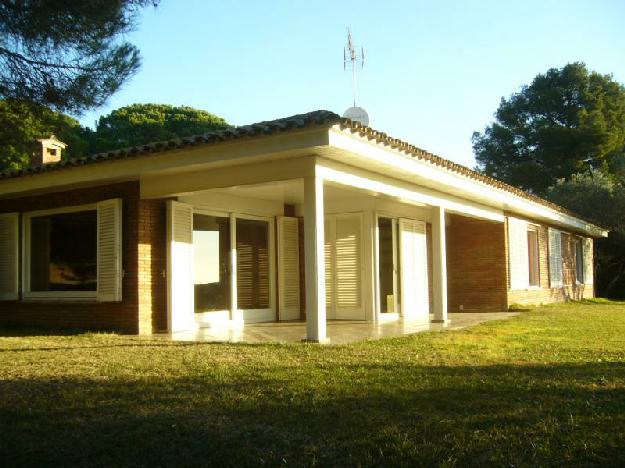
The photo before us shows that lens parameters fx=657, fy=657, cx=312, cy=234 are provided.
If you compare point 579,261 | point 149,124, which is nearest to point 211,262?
point 579,261

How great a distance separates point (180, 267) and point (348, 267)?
3501 mm

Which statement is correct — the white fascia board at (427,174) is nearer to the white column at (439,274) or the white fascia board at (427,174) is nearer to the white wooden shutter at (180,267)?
the white column at (439,274)

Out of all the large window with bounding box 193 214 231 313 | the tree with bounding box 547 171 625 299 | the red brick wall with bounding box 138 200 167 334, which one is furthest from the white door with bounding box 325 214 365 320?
the tree with bounding box 547 171 625 299

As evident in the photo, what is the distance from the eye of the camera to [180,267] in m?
11.2

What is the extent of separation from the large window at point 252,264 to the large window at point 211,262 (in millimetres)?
357

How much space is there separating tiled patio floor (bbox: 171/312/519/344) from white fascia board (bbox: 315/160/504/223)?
2.23 m

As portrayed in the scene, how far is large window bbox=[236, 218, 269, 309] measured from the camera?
12.5 metres

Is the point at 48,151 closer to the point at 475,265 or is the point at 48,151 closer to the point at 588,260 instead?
the point at 475,265

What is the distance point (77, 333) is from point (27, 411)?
230 inches

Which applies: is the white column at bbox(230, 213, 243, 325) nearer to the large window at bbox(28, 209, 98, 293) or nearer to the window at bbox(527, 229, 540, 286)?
the large window at bbox(28, 209, 98, 293)

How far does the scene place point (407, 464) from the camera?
3.87 metres

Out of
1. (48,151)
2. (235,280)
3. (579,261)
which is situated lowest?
(235,280)

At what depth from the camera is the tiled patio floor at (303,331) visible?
952 cm

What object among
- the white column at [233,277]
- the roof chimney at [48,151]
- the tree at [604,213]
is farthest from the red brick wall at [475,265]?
the tree at [604,213]
